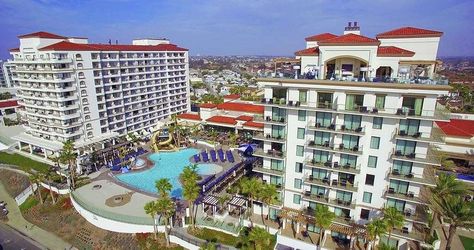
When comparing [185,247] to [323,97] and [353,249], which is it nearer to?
[353,249]

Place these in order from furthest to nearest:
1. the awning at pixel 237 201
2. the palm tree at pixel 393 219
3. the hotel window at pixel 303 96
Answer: the awning at pixel 237 201 → the hotel window at pixel 303 96 → the palm tree at pixel 393 219

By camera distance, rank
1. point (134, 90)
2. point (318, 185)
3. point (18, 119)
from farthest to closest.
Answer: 1. point (18, 119)
2. point (134, 90)
3. point (318, 185)

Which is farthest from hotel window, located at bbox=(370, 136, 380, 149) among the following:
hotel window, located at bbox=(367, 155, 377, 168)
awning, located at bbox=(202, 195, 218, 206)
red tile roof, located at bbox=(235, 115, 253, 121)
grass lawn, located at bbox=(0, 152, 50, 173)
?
grass lawn, located at bbox=(0, 152, 50, 173)

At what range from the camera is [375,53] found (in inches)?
1521

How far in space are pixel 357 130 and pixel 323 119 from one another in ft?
15.5

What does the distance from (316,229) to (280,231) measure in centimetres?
540

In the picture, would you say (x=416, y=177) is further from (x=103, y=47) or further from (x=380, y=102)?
(x=103, y=47)

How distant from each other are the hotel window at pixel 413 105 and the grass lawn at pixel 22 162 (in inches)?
3028

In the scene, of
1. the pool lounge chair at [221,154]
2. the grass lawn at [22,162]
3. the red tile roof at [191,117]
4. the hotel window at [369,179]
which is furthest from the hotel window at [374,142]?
the grass lawn at [22,162]

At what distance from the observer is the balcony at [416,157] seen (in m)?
A: 35.8

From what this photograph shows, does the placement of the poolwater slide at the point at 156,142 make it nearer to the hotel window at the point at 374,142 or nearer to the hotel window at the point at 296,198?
the hotel window at the point at 296,198

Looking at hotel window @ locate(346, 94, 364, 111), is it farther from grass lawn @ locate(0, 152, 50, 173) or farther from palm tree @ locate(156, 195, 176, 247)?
grass lawn @ locate(0, 152, 50, 173)

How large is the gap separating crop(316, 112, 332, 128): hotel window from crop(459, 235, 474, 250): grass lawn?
2612 centimetres

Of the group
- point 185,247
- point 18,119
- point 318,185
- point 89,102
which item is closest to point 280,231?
point 318,185
